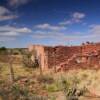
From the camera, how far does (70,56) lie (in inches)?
891

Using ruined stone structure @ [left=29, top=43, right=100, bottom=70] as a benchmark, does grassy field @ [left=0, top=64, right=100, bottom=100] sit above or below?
below

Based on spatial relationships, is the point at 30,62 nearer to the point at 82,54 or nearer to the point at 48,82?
the point at 82,54

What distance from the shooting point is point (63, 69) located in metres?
20.8

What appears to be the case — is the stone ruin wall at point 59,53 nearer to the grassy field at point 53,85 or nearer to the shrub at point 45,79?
the grassy field at point 53,85

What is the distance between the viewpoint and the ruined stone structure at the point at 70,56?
2133 centimetres

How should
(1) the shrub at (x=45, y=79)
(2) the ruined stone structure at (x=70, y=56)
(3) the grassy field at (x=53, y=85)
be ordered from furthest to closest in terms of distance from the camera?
(2) the ruined stone structure at (x=70, y=56) → (1) the shrub at (x=45, y=79) → (3) the grassy field at (x=53, y=85)

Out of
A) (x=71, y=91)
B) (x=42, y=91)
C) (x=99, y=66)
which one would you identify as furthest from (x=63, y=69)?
(x=71, y=91)

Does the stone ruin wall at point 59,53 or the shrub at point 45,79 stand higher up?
the stone ruin wall at point 59,53

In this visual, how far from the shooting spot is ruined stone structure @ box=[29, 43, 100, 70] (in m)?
21.3

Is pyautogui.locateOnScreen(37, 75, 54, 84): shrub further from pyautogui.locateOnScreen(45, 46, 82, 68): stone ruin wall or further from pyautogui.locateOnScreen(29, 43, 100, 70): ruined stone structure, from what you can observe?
pyautogui.locateOnScreen(45, 46, 82, 68): stone ruin wall

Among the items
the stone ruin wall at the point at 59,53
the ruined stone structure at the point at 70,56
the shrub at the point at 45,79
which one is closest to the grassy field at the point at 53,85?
the shrub at the point at 45,79

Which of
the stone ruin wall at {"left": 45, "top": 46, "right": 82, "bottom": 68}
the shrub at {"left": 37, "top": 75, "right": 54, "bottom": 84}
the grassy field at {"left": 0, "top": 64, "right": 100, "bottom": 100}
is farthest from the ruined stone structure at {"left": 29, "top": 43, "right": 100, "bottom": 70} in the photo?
the grassy field at {"left": 0, "top": 64, "right": 100, "bottom": 100}

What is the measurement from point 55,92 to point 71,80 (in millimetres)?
2463

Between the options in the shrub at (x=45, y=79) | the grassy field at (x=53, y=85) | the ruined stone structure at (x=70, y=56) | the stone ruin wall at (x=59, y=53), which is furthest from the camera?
the stone ruin wall at (x=59, y=53)
